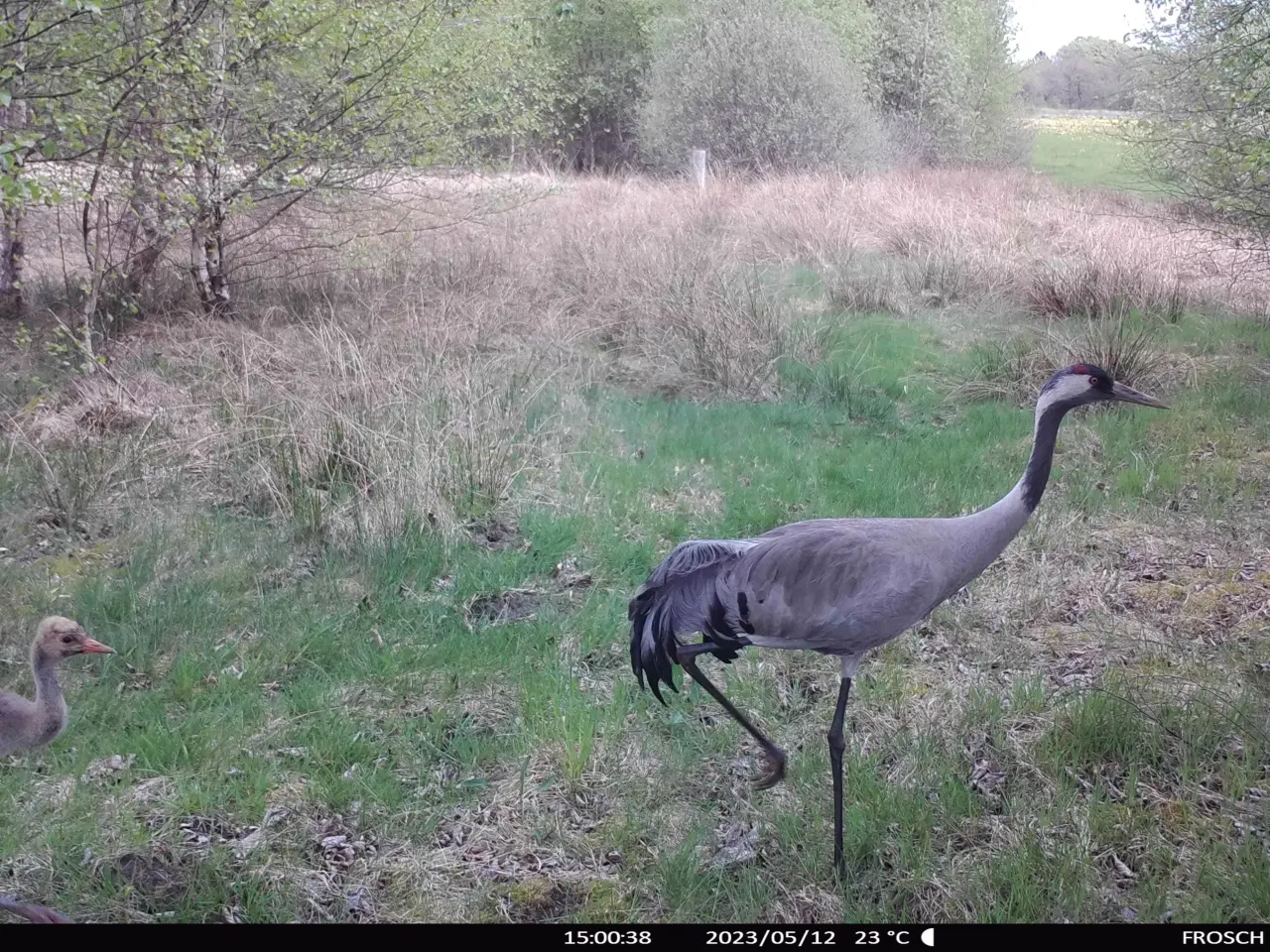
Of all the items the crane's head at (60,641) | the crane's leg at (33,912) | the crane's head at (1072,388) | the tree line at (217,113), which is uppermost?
the tree line at (217,113)

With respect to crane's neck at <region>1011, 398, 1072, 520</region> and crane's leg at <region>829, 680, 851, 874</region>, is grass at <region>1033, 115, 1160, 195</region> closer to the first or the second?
crane's neck at <region>1011, 398, 1072, 520</region>

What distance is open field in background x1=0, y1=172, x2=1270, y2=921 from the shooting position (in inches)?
132

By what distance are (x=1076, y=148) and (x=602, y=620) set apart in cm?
3723

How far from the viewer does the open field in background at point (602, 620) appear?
335 cm

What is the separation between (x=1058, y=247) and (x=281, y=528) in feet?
34.7

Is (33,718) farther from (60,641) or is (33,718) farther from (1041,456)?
(1041,456)

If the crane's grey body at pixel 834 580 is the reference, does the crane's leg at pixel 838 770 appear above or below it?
below

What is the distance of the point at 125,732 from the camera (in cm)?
396

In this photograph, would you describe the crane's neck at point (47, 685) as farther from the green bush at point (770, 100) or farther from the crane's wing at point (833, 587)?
the green bush at point (770, 100)

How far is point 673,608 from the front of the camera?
3.58 m

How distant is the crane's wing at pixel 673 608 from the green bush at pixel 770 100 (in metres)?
16.9

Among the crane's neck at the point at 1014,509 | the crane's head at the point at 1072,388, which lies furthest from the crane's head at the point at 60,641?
the crane's head at the point at 1072,388

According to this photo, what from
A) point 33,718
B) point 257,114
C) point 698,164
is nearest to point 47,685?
point 33,718
